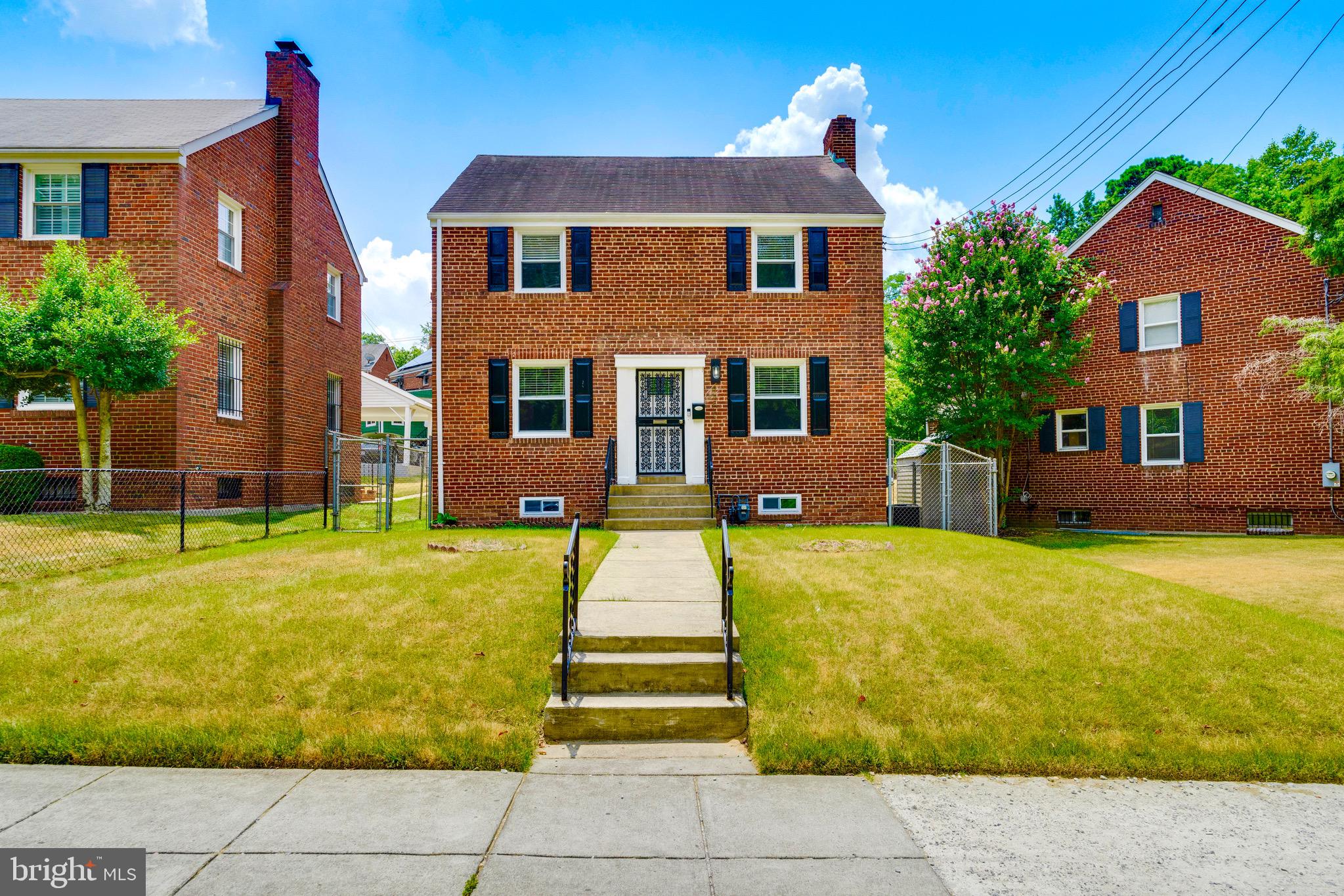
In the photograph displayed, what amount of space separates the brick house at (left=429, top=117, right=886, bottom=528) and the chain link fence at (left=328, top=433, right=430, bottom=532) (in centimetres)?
111

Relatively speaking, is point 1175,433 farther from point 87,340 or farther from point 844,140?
point 87,340

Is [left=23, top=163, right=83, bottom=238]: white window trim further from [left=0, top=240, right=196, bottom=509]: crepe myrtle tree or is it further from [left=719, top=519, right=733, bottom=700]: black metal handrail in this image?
[left=719, top=519, right=733, bottom=700]: black metal handrail

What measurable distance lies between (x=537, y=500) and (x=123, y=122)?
1158 centimetres

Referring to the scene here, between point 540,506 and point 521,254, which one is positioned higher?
point 521,254

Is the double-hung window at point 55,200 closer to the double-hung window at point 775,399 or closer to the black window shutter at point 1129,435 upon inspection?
the double-hung window at point 775,399

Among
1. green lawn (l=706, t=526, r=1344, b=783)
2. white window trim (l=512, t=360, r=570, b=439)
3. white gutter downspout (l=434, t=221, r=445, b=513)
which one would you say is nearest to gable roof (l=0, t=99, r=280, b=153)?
white gutter downspout (l=434, t=221, r=445, b=513)

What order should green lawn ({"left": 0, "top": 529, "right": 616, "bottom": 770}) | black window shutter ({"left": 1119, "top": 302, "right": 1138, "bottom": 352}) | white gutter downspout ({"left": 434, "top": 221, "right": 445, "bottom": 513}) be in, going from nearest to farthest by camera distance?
1. green lawn ({"left": 0, "top": 529, "right": 616, "bottom": 770})
2. white gutter downspout ({"left": 434, "top": 221, "right": 445, "bottom": 513})
3. black window shutter ({"left": 1119, "top": 302, "right": 1138, "bottom": 352})

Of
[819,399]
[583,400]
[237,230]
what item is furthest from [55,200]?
[819,399]

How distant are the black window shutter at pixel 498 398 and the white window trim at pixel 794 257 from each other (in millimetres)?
5095

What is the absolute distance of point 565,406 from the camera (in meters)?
14.4

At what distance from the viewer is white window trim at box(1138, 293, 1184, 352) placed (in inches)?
679

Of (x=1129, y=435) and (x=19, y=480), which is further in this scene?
(x=1129, y=435)

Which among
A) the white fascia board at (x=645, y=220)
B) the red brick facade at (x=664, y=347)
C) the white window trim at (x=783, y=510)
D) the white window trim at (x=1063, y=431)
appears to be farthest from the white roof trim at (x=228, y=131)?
the white window trim at (x=1063, y=431)

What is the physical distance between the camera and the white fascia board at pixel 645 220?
46.8 feet
